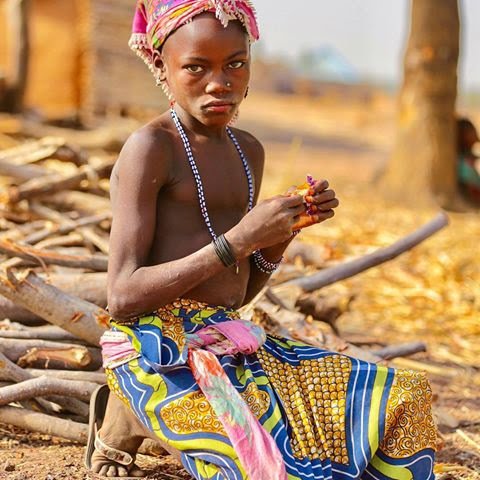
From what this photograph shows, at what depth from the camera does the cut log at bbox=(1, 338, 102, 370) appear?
3.43m

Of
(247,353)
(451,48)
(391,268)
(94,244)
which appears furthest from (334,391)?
(451,48)

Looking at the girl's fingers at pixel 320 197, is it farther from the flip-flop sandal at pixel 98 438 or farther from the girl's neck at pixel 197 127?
the flip-flop sandal at pixel 98 438

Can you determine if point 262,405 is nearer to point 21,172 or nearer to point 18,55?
point 21,172

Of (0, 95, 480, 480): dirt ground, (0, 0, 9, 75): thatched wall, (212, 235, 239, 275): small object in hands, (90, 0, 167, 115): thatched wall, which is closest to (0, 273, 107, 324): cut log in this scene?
(0, 95, 480, 480): dirt ground

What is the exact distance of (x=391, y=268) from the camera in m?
7.24

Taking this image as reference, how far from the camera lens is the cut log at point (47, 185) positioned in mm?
4594

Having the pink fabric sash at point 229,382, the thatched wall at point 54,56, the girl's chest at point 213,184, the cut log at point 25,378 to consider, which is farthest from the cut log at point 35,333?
the thatched wall at point 54,56

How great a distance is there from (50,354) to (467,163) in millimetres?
7489

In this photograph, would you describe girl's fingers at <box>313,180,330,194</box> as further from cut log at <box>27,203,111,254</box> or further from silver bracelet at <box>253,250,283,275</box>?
cut log at <box>27,203,111,254</box>

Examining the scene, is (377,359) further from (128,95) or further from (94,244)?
(128,95)

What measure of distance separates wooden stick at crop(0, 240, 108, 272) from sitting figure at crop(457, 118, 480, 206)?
22.7 ft

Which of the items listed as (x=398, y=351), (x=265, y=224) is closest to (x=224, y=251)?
(x=265, y=224)

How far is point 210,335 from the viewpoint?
276 cm

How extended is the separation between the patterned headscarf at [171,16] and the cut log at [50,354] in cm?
111
